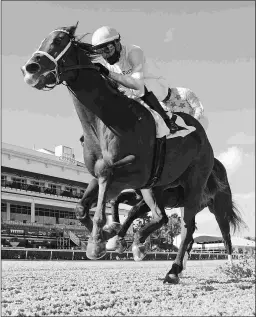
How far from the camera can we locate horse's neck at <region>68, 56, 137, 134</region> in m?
4.13

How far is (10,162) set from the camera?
40781 millimetres

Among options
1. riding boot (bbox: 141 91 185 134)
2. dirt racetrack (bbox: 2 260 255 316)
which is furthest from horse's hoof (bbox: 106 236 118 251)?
riding boot (bbox: 141 91 185 134)

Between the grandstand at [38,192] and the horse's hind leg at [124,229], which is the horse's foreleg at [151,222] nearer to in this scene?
the horse's hind leg at [124,229]

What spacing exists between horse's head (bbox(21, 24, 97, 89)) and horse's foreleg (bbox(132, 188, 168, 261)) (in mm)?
1756

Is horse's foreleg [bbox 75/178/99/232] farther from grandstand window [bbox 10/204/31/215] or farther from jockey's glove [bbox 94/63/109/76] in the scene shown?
grandstand window [bbox 10/204/31/215]

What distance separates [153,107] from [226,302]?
6.59ft

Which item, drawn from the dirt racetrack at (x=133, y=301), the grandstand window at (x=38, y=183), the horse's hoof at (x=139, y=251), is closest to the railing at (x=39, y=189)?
the grandstand window at (x=38, y=183)

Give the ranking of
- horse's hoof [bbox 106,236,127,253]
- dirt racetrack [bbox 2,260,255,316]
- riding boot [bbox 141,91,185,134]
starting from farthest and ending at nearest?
riding boot [bbox 141,91,185,134], horse's hoof [bbox 106,236,127,253], dirt racetrack [bbox 2,260,255,316]

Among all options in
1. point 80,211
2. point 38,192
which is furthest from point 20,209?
point 80,211

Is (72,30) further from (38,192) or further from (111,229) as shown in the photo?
(38,192)

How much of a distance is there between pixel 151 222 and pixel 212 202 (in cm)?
228

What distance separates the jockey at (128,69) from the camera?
425 cm

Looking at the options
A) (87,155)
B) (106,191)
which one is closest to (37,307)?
(106,191)

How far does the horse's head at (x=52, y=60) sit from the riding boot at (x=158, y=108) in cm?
87
